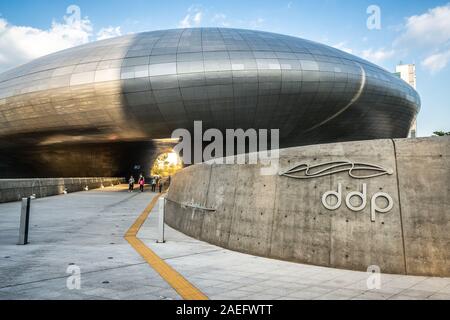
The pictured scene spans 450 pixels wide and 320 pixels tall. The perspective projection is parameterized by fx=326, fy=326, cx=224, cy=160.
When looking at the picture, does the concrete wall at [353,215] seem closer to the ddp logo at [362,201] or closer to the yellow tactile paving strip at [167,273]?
the ddp logo at [362,201]

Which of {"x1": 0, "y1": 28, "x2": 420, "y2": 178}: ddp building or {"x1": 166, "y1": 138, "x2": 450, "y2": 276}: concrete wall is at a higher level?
{"x1": 0, "y1": 28, "x2": 420, "y2": 178}: ddp building

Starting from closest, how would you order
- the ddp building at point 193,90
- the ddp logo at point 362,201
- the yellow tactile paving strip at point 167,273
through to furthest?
1. the yellow tactile paving strip at point 167,273
2. the ddp logo at point 362,201
3. the ddp building at point 193,90

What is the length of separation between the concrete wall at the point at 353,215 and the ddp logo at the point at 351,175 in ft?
0.21

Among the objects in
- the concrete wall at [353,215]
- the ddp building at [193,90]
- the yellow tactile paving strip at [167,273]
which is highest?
the ddp building at [193,90]

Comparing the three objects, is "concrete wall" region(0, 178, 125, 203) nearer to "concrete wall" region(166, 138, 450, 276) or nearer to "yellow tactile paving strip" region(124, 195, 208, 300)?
"yellow tactile paving strip" region(124, 195, 208, 300)

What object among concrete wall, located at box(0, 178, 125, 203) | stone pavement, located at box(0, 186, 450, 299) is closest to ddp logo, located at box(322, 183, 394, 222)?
stone pavement, located at box(0, 186, 450, 299)

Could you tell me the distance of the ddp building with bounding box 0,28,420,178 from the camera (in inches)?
1187

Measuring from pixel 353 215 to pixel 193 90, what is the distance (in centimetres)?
2637

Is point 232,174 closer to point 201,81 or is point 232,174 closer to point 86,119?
point 201,81

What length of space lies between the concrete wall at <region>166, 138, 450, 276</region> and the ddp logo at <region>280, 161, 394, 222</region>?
6 cm

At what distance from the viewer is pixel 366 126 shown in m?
39.1

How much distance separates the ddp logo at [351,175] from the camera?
5.54 m

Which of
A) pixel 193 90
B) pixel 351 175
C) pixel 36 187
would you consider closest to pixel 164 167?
pixel 193 90

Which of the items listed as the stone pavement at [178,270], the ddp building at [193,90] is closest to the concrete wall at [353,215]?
the stone pavement at [178,270]
